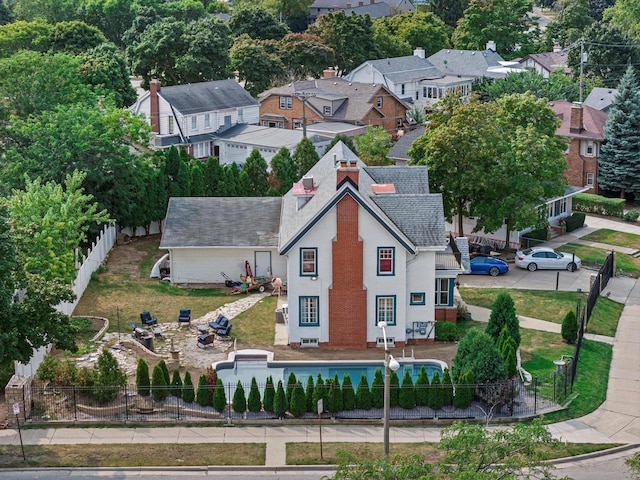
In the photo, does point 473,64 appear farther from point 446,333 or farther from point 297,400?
point 297,400

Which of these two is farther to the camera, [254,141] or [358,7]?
[358,7]

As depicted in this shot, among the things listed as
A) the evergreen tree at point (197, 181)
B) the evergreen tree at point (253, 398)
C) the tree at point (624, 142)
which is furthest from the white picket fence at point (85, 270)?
the tree at point (624, 142)

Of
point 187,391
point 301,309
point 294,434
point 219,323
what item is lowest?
point 294,434

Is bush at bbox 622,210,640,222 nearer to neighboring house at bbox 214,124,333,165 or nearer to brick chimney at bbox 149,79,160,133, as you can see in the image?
neighboring house at bbox 214,124,333,165

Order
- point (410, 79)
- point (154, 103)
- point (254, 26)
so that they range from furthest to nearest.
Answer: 1. point (254, 26)
2. point (410, 79)
3. point (154, 103)

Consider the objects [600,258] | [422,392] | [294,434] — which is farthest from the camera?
[600,258]

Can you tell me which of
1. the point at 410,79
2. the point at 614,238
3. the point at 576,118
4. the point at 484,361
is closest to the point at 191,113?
the point at 576,118

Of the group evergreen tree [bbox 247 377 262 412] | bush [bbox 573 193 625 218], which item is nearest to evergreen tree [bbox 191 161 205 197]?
bush [bbox 573 193 625 218]
